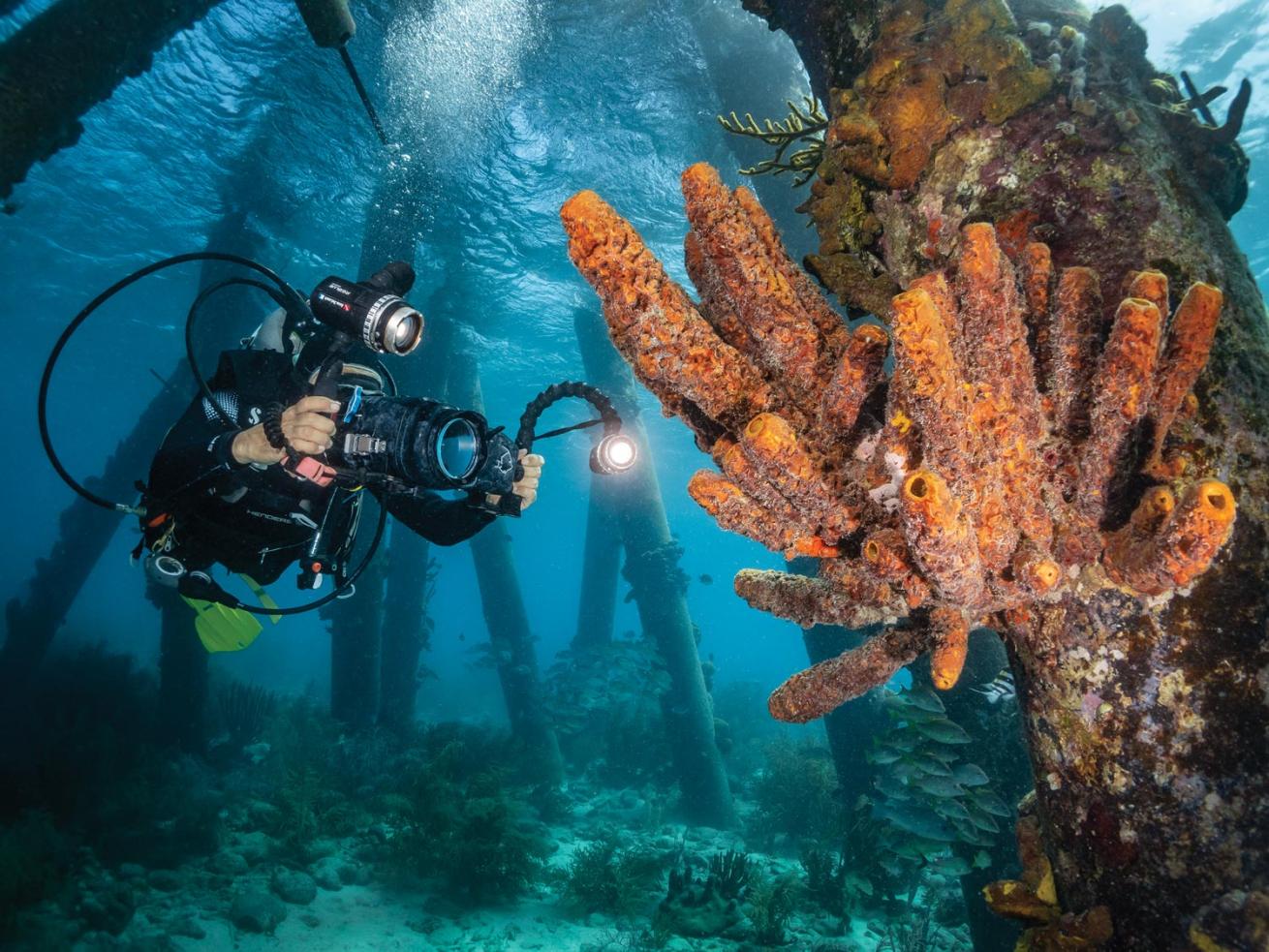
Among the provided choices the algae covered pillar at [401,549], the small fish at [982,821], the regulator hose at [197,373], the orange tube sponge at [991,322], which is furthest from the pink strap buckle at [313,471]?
the algae covered pillar at [401,549]

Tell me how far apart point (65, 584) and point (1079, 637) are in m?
19.3

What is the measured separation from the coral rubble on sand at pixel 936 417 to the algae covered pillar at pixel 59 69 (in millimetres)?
6647

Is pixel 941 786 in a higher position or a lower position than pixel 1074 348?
lower

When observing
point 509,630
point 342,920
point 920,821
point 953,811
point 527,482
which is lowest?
point 509,630

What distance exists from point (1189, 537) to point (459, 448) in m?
2.85

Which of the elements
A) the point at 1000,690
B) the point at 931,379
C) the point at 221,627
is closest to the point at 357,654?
the point at 221,627

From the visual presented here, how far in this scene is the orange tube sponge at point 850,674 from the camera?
208cm

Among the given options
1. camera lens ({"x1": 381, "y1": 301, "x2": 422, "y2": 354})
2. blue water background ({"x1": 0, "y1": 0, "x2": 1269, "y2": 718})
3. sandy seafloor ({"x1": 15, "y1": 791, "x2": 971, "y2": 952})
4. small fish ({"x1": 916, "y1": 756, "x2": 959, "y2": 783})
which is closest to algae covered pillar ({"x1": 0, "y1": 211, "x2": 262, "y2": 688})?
blue water background ({"x1": 0, "y1": 0, "x2": 1269, "y2": 718})

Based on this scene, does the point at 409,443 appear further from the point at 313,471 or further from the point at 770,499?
the point at 770,499

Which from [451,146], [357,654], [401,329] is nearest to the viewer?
[401,329]

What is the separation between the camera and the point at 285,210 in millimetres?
19000

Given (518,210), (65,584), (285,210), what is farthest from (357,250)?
(65,584)

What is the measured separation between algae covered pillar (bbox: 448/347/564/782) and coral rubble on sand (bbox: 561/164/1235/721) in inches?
533

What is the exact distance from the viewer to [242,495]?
13.3 ft
